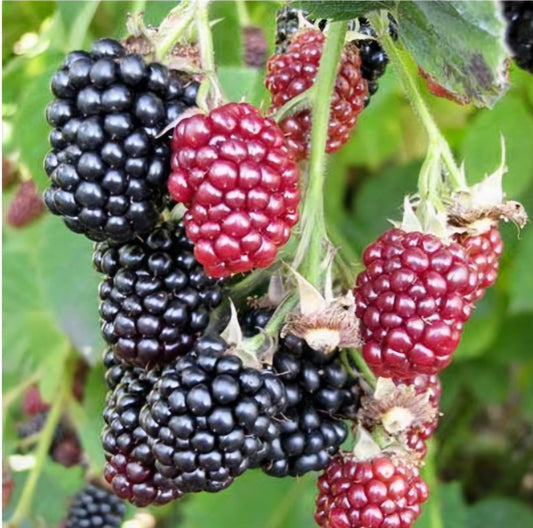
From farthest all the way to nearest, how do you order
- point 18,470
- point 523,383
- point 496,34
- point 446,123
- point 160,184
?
point 523,383 < point 446,123 < point 18,470 < point 160,184 < point 496,34

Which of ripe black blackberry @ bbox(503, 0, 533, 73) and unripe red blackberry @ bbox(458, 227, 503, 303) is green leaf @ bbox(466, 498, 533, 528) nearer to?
unripe red blackberry @ bbox(458, 227, 503, 303)

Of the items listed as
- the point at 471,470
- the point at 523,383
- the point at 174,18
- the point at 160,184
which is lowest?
the point at 471,470

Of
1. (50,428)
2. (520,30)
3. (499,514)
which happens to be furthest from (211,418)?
(499,514)

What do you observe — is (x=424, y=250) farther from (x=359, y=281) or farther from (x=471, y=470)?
(x=471, y=470)

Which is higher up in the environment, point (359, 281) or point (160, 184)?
point (160, 184)

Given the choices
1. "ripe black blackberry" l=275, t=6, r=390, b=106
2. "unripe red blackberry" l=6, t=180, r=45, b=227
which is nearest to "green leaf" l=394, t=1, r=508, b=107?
"ripe black blackberry" l=275, t=6, r=390, b=106

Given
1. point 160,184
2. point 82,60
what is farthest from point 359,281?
point 82,60

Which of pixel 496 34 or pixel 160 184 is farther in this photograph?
pixel 160 184

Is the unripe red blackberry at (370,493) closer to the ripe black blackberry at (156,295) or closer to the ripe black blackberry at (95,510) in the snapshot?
the ripe black blackberry at (156,295)
